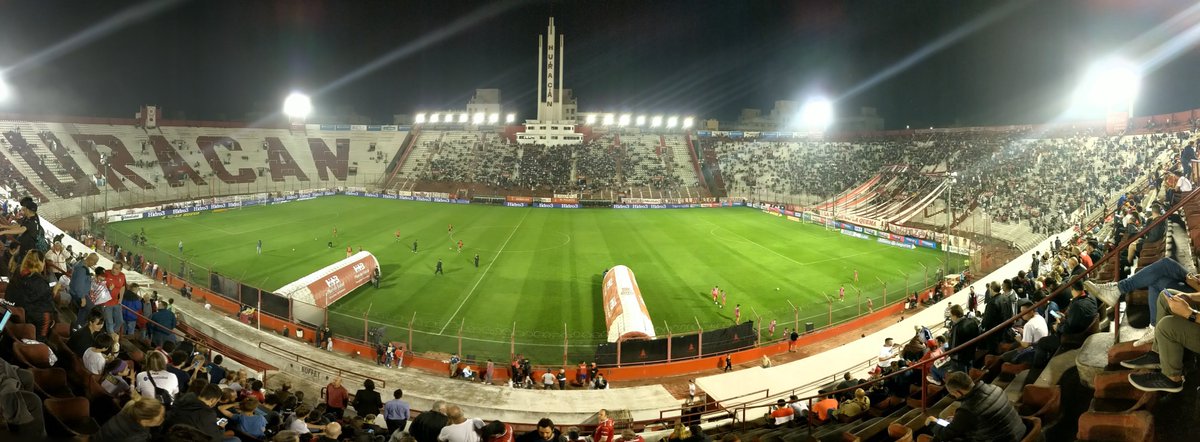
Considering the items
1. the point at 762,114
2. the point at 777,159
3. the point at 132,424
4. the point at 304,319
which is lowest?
the point at 304,319

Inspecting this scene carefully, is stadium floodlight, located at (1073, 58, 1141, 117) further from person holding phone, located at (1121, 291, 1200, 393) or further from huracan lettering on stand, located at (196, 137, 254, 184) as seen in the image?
huracan lettering on stand, located at (196, 137, 254, 184)

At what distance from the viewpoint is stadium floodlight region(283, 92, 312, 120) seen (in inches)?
3489

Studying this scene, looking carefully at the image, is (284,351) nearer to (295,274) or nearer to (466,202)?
(295,274)

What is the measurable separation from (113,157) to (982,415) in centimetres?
8247

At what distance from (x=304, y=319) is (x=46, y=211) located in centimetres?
4367

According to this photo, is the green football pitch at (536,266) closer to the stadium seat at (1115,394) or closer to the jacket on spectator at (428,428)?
the jacket on spectator at (428,428)

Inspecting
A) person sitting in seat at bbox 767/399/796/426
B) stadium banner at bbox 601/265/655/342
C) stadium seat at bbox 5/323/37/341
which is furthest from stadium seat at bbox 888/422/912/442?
stadium banner at bbox 601/265/655/342

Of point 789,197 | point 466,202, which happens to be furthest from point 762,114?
point 466,202

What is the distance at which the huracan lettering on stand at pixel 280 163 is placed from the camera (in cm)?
7769

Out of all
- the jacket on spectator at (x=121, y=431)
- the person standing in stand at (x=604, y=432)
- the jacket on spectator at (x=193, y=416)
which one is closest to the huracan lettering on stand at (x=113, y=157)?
the person standing in stand at (x=604, y=432)

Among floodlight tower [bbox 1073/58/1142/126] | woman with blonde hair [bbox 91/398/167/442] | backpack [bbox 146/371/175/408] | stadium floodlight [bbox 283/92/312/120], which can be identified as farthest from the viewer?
stadium floodlight [bbox 283/92/312/120]

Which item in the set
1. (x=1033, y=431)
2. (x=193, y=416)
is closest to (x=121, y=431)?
(x=193, y=416)

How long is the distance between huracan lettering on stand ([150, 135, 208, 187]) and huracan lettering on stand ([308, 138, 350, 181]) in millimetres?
16363

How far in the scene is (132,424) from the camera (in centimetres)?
473
